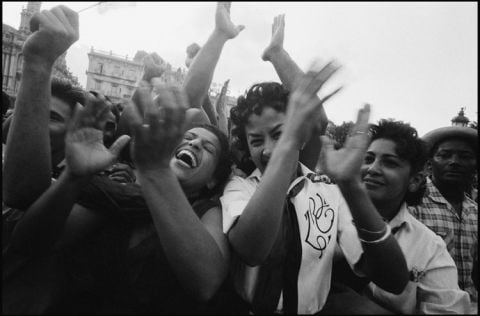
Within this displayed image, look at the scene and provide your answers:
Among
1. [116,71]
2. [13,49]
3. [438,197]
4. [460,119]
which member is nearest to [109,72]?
[116,71]

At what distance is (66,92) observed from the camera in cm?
161

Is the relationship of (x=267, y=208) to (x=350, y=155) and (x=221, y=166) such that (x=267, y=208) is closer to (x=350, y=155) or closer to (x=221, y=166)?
(x=350, y=155)

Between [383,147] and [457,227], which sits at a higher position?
[383,147]

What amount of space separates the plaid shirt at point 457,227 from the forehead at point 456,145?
41 cm

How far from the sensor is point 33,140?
1.15 metres

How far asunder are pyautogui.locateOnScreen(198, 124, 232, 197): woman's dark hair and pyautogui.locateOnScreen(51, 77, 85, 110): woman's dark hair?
2.07 feet

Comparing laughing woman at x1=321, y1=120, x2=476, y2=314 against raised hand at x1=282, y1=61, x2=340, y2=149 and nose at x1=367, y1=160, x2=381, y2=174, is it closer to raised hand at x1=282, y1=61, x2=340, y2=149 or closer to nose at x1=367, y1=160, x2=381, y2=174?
nose at x1=367, y1=160, x2=381, y2=174

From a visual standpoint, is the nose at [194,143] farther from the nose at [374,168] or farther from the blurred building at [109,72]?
the blurred building at [109,72]

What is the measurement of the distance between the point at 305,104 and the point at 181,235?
2.15 ft

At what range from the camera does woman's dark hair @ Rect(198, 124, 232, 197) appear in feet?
5.71

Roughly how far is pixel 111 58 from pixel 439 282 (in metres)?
58.2

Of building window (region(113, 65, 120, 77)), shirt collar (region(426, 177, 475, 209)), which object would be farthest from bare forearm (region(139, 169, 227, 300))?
building window (region(113, 65, 120, 77))

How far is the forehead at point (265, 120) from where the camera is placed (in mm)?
1647

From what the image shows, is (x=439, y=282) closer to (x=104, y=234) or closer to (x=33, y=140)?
(x=104, y=234)
